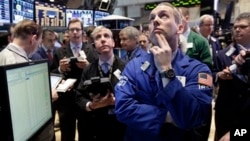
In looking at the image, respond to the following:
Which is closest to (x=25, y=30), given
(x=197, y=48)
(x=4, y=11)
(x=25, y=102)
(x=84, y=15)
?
(x=25, y=102)

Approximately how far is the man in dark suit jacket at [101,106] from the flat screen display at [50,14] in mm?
4398

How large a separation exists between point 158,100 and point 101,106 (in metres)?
0.89

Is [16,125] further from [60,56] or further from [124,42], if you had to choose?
[124,42]

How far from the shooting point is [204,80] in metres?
1.59

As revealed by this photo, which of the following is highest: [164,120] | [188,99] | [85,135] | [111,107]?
[188,99]

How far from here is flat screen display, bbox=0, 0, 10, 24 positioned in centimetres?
489

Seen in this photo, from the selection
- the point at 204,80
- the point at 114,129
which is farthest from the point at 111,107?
the point at 204,80

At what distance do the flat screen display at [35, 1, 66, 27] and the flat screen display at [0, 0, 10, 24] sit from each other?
1462mm

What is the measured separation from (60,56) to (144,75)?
194cm

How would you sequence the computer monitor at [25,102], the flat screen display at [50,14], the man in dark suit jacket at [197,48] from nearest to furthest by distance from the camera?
the computer monitor at [25,102] → the man in dark suit jacket at [197,48] → the flat screen display at [50,14]

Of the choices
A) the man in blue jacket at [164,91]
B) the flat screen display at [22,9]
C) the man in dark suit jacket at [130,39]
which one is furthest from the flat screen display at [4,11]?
the man in blue jacket at [164,91]

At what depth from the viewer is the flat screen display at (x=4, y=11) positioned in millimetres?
4891

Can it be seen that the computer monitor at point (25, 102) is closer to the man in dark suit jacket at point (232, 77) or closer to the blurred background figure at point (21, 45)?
the blurred background figure at point (21, 45)

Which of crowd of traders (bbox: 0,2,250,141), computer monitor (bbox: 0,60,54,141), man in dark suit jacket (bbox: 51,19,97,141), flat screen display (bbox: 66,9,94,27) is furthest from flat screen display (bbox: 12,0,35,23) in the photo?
computer monitor (bbox: 0,60,54,141)
